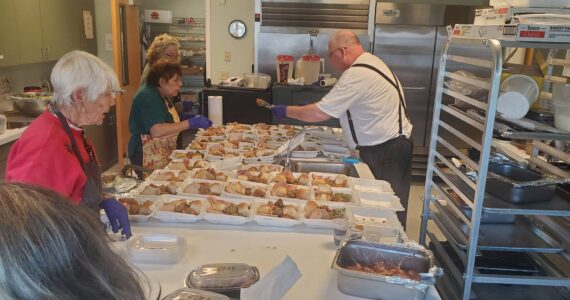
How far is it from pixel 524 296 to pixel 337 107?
5.20ft

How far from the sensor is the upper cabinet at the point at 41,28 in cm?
384

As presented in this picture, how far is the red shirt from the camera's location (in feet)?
5.06

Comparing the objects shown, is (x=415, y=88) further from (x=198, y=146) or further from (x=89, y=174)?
(x=89, y=174)

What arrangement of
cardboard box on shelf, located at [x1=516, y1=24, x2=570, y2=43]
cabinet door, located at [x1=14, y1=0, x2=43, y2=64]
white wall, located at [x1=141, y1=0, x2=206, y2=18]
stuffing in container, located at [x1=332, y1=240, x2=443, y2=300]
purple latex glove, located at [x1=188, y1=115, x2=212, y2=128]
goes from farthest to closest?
white wall, located at [x1=141, y1=0, x2=206, y2=18] → cabinet door, located at [x1=14, y1=0, x2=43, y2=64] → purple latex glove, located at [x1=188, y1=115, x2=212, y2=128] → cardboard box on shelf, located at [x1=516, y1=24, x2=570, y2=43] → stuffing in container, located at [x1=332, y1=240, x2=443, y2=300]

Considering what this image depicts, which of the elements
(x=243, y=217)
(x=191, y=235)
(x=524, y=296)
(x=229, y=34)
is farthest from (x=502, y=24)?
(x=229, y=34)

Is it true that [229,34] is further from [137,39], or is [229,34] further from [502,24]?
[502,24]

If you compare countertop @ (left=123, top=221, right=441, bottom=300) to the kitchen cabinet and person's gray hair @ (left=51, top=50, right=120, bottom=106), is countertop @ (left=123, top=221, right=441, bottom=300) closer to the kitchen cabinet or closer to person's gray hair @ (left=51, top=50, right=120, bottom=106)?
person's gray hair @ (left=51, top=50, right=120, bottom=106)

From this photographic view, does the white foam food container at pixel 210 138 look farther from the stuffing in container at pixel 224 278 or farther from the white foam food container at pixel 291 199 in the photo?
the stuffing in container at pixel 224 278

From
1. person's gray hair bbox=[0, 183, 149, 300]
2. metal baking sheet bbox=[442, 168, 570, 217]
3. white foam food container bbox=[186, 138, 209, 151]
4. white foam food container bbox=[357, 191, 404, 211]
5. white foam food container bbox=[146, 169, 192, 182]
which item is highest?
person's gray hair bbox=[0, 183, 149, 300]

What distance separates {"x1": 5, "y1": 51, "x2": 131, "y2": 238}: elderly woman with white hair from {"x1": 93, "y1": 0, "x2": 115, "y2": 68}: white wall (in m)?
3.96

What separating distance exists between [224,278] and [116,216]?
1.78 ft

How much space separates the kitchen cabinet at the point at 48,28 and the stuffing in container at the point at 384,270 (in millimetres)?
3581

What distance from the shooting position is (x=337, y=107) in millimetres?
3080

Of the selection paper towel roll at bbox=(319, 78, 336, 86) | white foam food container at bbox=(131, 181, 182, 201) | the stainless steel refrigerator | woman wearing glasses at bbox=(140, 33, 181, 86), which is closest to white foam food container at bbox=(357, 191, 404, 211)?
white foam food container at bbox=(131, 181, 182, 201)
